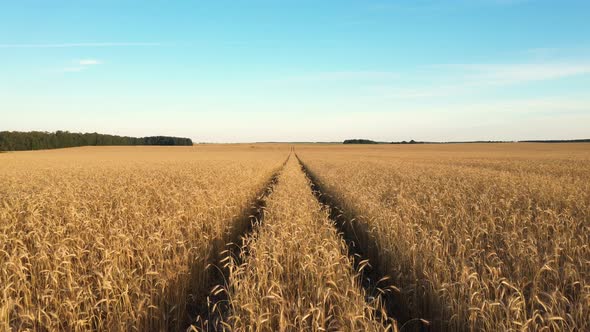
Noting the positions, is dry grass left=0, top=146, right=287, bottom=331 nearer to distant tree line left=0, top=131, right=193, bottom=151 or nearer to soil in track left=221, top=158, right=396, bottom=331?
soil in track left=221, top=158, right=396, bottom=331

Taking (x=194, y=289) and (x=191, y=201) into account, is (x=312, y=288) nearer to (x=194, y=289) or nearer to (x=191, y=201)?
(x=194, y=289)

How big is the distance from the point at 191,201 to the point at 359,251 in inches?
180

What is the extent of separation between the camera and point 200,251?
19.7 ft

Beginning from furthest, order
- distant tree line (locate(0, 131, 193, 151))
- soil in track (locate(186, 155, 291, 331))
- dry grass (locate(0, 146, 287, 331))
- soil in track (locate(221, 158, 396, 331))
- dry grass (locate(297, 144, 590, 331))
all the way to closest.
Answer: distant tree line (locate(0, 131, 193, 151)) < soil in track (locate(186, 155, 291, 331)) < dry grass (locate(0, 146, 287, 331)) < dry grass (locate(297, 144, 590, 331)) < soil in track (locate(221, 158, 396, 331))

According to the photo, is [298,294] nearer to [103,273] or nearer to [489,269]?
[489,269]

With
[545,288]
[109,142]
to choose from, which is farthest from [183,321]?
[109,142]

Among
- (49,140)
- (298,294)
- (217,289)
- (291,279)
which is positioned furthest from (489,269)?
(49,140)

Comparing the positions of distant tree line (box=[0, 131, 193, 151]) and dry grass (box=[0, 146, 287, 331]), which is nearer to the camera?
dry grass (box=[0, 146, 287, 331])

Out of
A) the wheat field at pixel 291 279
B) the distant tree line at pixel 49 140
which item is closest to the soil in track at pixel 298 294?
the wheat field at pixel 291 279

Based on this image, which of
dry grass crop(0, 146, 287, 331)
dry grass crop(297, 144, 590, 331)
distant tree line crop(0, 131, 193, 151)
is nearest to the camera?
dry grass crop(297, 144, 590, 331)

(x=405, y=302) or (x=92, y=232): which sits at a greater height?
(x=92, y=232)

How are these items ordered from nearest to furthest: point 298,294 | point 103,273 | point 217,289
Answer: point 298,294, point 103,273, point 217,289

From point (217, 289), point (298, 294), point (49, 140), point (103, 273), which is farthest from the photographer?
point (49, 140)

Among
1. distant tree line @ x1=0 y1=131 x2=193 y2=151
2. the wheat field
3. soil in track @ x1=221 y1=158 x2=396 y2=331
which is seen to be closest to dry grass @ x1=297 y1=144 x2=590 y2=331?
the wheat field
